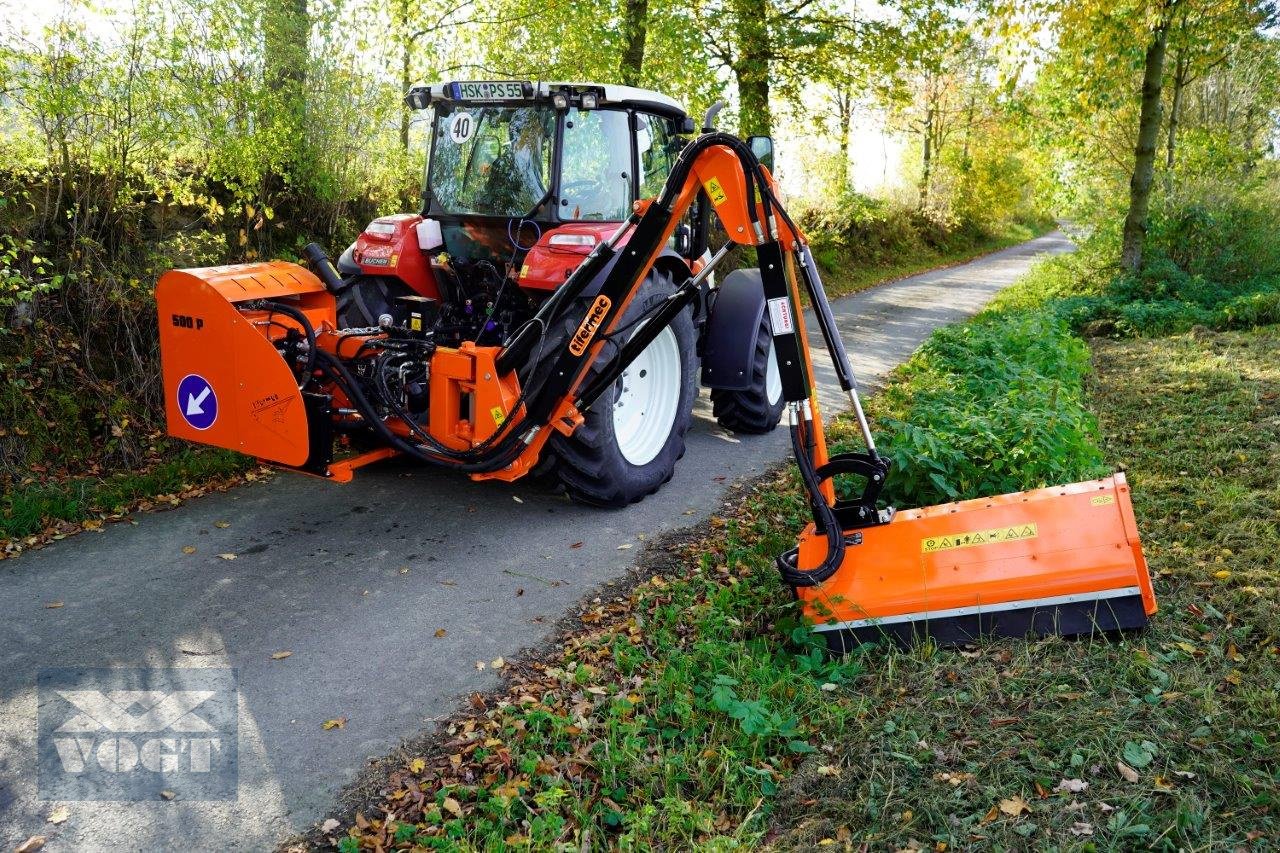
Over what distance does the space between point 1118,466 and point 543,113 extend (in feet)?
13.4

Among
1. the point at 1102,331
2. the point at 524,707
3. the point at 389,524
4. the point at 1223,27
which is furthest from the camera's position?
the point at 1223,27

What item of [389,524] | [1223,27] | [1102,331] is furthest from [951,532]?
[1223,27]

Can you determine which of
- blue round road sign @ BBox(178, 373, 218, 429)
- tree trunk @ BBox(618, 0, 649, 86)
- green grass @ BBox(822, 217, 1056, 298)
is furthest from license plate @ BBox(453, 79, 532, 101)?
green grass @ BBox(822, 217, 1056, 298)

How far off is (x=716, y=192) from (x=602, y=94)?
4.69ft

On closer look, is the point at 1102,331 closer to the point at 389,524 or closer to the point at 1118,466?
the point at 1118,466

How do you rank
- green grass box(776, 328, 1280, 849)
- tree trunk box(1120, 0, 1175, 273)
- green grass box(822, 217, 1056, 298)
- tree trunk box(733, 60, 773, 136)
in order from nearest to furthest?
green grass box(776, 328, 1280, 849)
tree trunk box(1120, 0, 1175, 273)
tree trunk box(733, 60, 773, 136)
green grass box(822, 217, 1056, 298)

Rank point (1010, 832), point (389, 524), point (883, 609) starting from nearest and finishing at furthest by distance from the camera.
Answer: point (1010, 832) < point (883, 609) < point (389, 524)

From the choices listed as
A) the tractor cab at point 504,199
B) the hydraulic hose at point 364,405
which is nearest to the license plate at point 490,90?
the tractor cab at point 504,199

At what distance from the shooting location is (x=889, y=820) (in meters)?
2.72

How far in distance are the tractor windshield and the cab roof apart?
0.13 metres

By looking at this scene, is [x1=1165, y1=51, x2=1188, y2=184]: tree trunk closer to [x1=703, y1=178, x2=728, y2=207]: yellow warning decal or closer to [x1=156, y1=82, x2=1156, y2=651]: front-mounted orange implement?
[x1=156, y1=82, x2=1156, y2=651]: front-mounted orange implement

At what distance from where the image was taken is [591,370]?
4.82m

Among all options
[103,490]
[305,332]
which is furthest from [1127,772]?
[103,490]

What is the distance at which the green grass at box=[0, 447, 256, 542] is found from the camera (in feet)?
15.9
